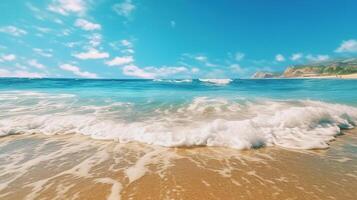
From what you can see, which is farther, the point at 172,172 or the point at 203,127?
the point at 203,127

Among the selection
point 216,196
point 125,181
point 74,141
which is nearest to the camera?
point 216,196

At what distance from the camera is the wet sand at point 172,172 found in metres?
3.77

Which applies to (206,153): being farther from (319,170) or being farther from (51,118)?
(51,118)

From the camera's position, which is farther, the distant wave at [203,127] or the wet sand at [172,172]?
the distant wave at [203,127]

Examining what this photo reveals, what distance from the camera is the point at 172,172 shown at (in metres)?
4.61

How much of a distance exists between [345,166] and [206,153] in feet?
9.00

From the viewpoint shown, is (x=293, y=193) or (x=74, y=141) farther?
(x=74, y=141)

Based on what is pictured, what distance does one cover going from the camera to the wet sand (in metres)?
3.77

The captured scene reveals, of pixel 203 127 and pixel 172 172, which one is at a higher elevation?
pixel 203 127

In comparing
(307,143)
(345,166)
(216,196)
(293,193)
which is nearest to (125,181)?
(216,196)

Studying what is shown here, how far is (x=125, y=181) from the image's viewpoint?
425cm

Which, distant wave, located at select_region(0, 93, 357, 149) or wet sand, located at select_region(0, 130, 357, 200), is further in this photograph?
distant wave, located at select_region(0, 93, 357, 149)

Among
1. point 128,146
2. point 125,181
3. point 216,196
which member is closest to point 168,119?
point 128,146

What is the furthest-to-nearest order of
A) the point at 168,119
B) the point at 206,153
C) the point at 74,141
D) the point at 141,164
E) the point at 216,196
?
1. the point at 168,119
2. the point at 74,141
3. the point at 206,153
4. the point at 141,164
5. the point at 216,196
